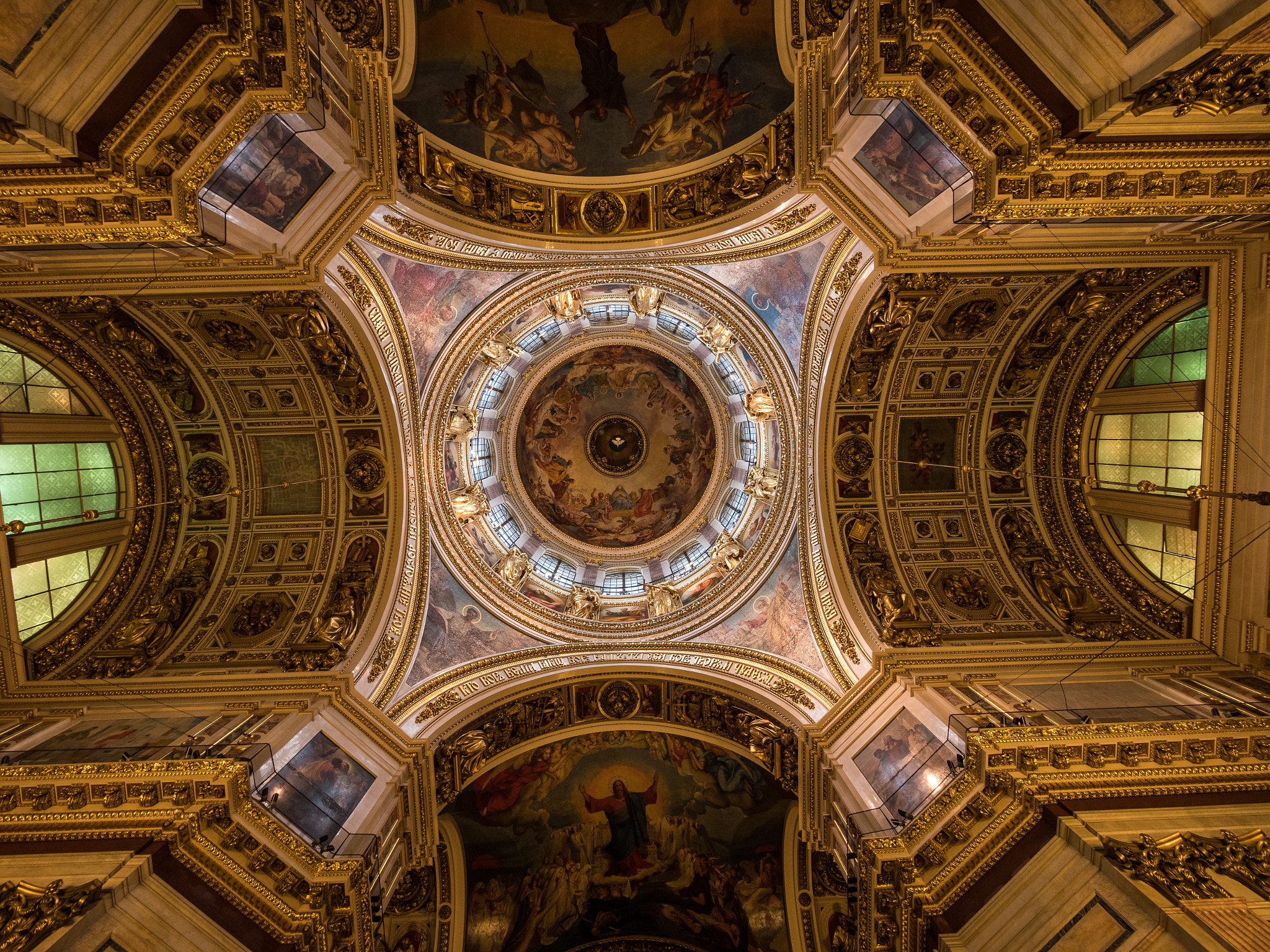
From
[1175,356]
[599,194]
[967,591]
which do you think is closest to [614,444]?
[599,194]

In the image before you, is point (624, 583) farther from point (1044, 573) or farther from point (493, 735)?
point (1044, 573)

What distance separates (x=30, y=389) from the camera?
12.4m

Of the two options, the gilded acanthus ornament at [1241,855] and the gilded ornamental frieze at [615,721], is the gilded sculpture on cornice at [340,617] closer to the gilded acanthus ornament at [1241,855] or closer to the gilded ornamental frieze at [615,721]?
the gilded ornamental frieze at [615,721]

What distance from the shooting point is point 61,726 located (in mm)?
11367

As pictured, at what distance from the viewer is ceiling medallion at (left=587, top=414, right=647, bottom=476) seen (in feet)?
77.1

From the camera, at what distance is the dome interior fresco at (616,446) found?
22188mm

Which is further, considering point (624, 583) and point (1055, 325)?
point (624, 583)

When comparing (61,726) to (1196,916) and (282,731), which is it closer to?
(282,731)

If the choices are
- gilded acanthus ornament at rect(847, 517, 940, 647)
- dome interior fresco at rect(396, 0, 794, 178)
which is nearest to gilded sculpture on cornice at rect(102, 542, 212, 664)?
dome interior fresco at rect(396, 0, 794, 178)

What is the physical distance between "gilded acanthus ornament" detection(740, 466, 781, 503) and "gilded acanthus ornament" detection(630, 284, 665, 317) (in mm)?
5772

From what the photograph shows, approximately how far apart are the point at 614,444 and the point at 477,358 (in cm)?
708

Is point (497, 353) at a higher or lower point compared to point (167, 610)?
higher

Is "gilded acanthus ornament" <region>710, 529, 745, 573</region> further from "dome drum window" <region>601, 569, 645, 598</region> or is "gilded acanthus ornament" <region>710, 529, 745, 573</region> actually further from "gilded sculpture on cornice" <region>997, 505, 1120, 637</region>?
"gilded sculpture on cornice" <region>997, 505, 1120, 637</region>

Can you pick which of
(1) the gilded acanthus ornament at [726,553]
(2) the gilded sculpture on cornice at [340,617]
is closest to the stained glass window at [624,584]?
(1) the gilded acanthus ornament at [726,553]
